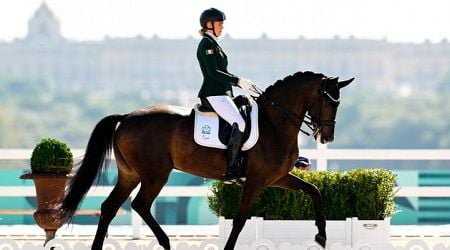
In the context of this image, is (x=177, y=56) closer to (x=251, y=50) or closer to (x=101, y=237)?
(x=251, y=50)

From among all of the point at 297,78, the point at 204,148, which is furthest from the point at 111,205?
the point at 297,78

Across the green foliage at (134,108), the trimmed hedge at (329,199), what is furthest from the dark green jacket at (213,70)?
the green foliage at (134,108)

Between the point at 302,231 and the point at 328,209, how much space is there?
1.06 feet

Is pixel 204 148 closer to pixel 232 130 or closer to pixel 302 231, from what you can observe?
pixel 232 130

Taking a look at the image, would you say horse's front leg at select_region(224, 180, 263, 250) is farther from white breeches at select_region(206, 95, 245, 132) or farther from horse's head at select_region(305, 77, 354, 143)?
horse's head at select_region(305, 77, 354, 143)

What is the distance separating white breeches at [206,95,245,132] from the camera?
9.50m

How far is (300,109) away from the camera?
9.79m

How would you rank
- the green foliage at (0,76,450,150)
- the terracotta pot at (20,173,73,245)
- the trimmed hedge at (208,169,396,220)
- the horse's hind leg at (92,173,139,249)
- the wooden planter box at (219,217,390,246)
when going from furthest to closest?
the green foliage at (0,76,450,150)
the trimmed hedge at (208,169,396,220)
the wooden planter box at (219,217,390,246)
the terracotta pot at (20,173,73,245)
the horse's hind leg at (92,173,139,249)

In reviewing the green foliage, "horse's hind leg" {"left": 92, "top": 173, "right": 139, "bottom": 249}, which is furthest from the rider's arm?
the green foliage

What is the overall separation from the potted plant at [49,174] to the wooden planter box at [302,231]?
1.46 m

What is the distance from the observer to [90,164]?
9.91 m

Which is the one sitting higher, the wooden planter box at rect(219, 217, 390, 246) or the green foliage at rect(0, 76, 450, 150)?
the green foliage at rect(0, 76, 450, 150)

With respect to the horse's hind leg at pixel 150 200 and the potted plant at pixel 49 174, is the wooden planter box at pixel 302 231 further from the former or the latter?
the potted plant at pixel 49 174

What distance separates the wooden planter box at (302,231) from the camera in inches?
423
